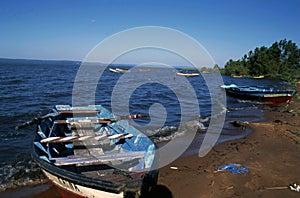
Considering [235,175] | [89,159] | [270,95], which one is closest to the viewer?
[89,159]

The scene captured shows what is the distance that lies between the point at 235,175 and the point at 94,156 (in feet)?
12.3

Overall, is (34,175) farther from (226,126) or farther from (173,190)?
(226,126)

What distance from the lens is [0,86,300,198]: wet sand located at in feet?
17.0

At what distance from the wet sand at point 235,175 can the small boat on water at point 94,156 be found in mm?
1073

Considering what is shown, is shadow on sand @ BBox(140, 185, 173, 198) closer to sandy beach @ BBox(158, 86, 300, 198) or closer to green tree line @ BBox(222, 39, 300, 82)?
sandy beach @ BBox(158, 86, 300, 198)

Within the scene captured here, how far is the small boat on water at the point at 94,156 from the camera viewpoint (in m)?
3.55

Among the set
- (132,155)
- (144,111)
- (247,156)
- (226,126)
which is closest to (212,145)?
(247,156)

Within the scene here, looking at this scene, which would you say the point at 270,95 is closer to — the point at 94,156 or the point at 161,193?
the point at 161,193

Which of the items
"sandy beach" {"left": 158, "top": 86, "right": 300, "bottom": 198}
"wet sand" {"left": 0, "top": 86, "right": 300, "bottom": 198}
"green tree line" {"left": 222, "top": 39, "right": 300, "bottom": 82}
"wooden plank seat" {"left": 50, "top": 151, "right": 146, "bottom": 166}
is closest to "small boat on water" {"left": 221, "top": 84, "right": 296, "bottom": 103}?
"sandy beach" {"left": 158, "top": 86, "right": 300, "bottom": 198}

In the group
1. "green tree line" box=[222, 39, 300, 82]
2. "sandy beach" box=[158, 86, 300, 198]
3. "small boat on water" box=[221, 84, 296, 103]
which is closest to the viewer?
"sandy beach" box=[158, 86, 300, 198]

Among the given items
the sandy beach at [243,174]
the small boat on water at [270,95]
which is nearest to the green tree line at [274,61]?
the small boat on water at [270,95]

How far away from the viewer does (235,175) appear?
231 inches

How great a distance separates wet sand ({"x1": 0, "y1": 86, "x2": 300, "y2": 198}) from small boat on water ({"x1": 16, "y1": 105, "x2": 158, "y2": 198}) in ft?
3.52

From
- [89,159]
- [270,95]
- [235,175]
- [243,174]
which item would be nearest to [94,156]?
[89,159]
